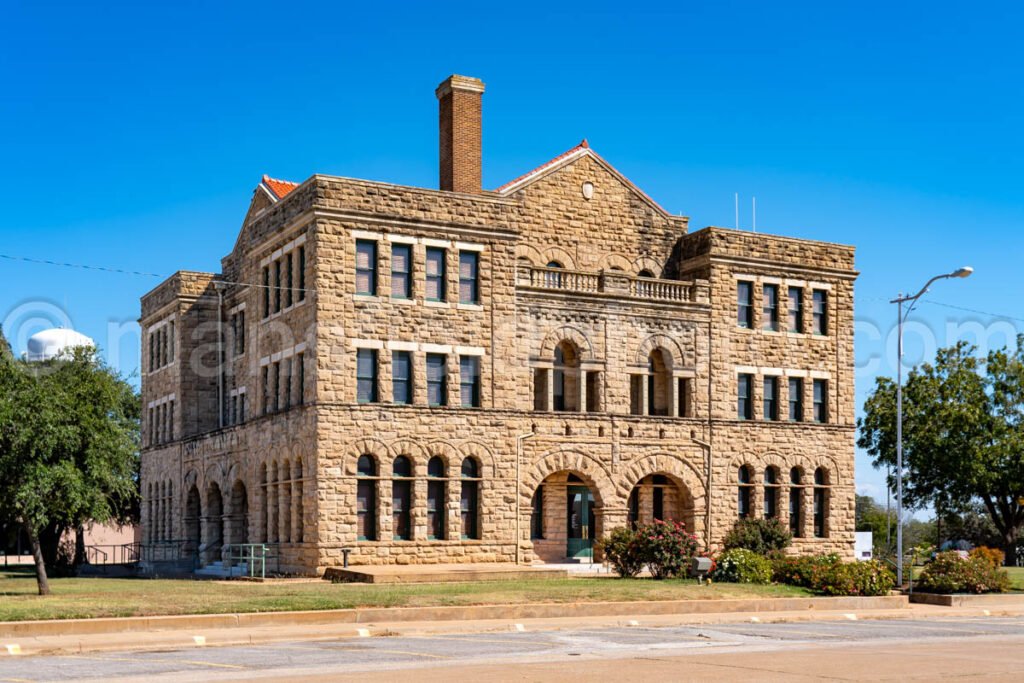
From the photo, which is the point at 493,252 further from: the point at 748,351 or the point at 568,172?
the point at 748,351

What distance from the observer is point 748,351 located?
45.2 metres

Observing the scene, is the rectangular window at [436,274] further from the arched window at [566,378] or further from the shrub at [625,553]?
the shrub at [625,553]

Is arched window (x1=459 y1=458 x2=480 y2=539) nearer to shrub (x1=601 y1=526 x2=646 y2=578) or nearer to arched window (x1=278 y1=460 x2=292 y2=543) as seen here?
shrub (x1=601 y1=526 x2=646 y2=578)

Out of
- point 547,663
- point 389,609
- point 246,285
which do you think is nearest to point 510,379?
point 246,285

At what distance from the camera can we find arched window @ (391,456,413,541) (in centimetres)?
3844

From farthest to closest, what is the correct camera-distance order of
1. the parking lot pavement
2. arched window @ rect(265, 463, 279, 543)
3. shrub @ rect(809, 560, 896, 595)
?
arched window @ rect(265, 463, 279, 543) < shrub @ rect(809, 560, 896, 595) < the parking lot pavement

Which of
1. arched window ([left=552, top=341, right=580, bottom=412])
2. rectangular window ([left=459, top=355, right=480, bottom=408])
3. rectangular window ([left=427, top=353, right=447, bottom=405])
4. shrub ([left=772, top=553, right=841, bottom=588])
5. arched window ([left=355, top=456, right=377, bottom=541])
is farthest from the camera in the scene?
arched window ([left=552, top=341, right=580, bottom=412])

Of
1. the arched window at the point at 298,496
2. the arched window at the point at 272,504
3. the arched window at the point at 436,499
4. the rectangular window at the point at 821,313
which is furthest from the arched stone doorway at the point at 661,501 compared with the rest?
the arched window at the point at 272,504

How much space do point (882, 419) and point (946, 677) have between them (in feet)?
167

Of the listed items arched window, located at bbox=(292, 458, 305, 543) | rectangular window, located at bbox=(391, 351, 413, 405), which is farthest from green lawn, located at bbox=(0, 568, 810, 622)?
rectangular window, located at bbox=(391, 351, 413, 405)

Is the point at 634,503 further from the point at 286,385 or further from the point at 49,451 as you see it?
the point at 49,451

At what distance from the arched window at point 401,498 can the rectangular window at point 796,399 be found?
49.2 feet

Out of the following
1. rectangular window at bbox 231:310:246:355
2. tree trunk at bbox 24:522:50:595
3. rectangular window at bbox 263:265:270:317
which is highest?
rectangular window at bbox 263:265:270:317

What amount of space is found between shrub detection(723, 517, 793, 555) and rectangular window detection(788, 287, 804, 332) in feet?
23.2
